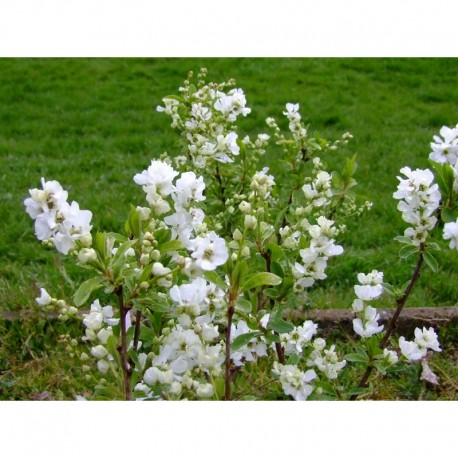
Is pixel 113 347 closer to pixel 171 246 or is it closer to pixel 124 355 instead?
pixel 124 355

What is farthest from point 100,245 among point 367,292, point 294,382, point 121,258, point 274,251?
point 367,292

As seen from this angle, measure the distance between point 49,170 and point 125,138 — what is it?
677mm

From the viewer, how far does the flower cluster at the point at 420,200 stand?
4.93 feet

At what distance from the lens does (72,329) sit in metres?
→ 2.78

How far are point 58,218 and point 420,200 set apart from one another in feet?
2.57

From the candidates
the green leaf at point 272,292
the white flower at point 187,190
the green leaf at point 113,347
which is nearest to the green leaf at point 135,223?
the white flower at point 187,190

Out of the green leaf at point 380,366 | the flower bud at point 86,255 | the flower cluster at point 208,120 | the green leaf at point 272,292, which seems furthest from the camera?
the flower cluster at point 208,120

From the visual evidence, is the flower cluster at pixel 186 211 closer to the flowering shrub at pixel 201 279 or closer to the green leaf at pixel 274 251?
the flowering shrub at pixel 201 279

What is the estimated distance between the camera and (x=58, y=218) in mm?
1168

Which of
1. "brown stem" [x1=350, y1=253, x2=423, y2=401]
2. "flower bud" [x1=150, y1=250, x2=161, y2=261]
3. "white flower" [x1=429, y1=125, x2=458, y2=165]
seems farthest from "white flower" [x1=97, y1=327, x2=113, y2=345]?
"white flower" [x1=429, y1=125, x2=458, y2=165]

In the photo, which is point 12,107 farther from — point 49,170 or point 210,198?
point 210,198

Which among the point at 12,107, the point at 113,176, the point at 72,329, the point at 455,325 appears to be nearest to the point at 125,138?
the point at 113,176

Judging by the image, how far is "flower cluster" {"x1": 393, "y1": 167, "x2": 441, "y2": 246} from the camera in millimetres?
1502

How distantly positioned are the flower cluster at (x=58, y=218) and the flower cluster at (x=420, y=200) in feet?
2.34
